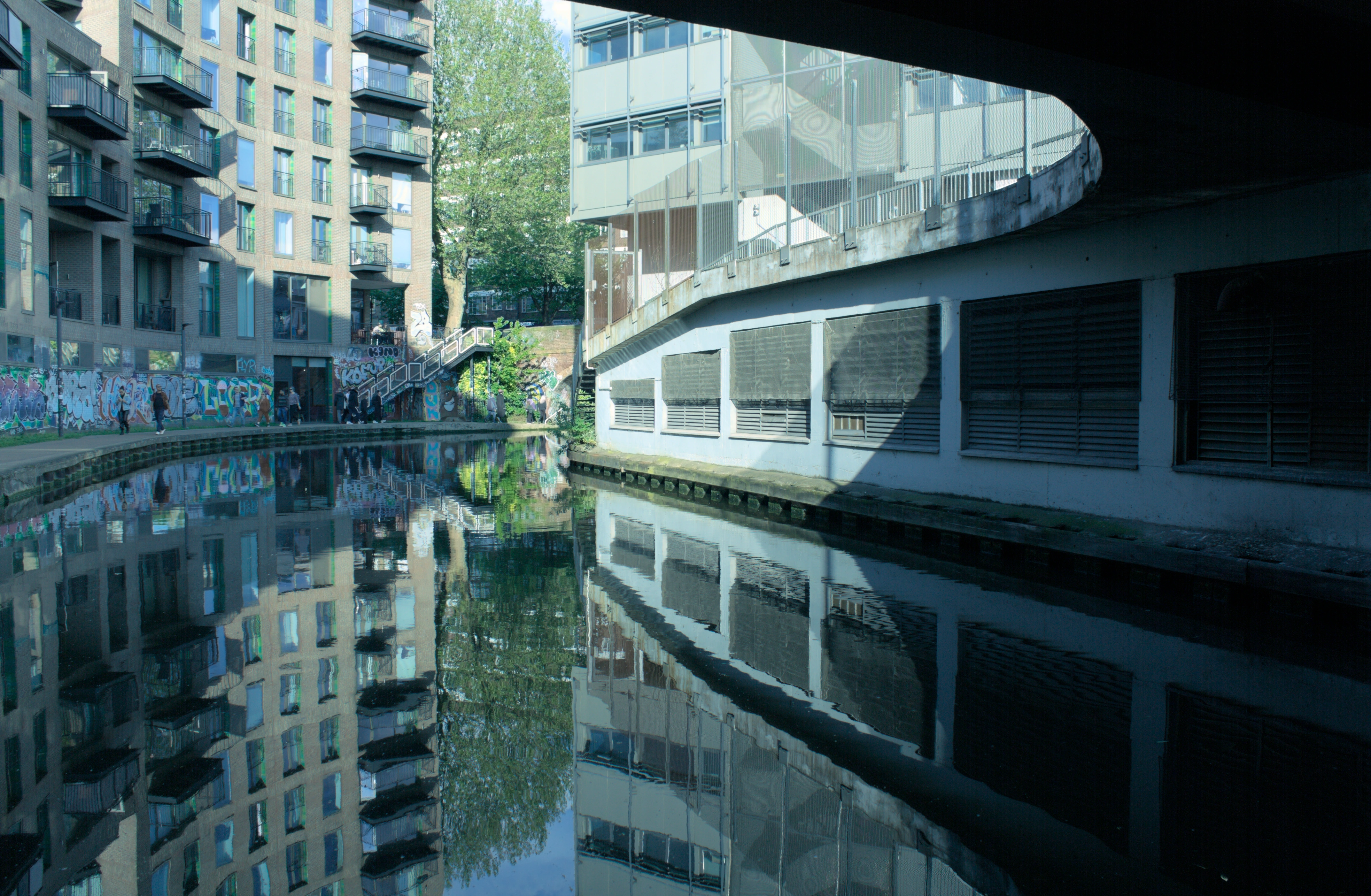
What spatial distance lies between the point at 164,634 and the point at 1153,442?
9829 millimetres

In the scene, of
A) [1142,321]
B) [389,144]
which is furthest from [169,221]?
[1142,321]

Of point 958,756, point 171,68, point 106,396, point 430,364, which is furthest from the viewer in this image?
point 430,364

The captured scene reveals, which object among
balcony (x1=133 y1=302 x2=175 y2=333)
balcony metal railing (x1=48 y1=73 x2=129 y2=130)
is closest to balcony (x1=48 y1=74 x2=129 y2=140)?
balcony metal railing (x1=48 y1=73 x2=129 y2=130)

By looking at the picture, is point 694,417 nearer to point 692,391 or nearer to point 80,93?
point 692,391

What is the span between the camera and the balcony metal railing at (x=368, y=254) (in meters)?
51.8

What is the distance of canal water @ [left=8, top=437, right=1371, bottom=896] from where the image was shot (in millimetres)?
4371

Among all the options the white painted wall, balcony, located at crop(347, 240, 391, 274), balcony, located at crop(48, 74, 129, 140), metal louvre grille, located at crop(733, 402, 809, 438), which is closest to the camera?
the white painted wall

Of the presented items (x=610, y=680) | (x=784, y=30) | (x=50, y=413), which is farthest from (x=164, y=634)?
(x=50, y=413)

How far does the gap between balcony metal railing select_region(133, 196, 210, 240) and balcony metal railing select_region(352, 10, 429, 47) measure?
12.6 meters

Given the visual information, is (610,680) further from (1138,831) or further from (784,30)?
(784,30)

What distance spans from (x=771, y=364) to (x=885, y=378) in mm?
3927

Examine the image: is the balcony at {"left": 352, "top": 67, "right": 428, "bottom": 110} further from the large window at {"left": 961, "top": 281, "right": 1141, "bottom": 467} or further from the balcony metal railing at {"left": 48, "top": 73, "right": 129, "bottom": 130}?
the large window at {"left": 961, "top": 281, "right": 1141, "bottom": 467}

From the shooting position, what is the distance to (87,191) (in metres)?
35.3

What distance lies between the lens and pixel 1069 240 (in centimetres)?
1334
